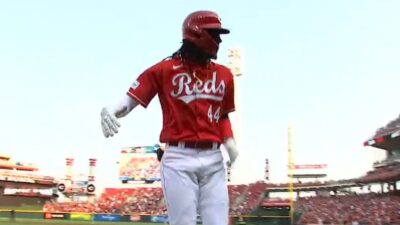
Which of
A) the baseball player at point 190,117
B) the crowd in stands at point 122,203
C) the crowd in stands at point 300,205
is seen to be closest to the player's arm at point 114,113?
the baseball player at point 190,117

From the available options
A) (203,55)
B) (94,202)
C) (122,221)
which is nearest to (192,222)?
(203,55)

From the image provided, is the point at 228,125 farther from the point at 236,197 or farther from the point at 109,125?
the point at 236,197

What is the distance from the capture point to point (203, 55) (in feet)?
14.0

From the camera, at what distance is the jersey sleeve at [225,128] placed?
4500mm

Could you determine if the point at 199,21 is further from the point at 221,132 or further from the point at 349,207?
the point at 349,207

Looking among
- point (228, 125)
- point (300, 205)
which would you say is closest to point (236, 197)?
point (300, 205)

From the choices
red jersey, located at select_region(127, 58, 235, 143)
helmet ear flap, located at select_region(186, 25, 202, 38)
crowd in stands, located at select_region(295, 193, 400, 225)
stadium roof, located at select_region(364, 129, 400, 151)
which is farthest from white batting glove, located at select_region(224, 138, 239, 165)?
stadium roof, located at select_region(364, 129, 400, 151)

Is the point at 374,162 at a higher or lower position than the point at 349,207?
higher

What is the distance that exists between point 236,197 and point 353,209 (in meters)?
16.5

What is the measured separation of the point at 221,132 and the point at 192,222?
0.77 meters

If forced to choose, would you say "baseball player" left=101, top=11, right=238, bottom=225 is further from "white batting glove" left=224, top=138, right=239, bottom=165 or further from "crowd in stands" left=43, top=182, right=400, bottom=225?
"crowd in stands" left=43, top=182, right=400, bottom=225

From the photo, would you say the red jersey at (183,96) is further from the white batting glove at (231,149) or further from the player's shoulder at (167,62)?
the white batting glove at (231,149)

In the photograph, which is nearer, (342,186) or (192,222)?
(192,222)

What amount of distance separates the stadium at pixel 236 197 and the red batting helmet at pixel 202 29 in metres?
33.8
